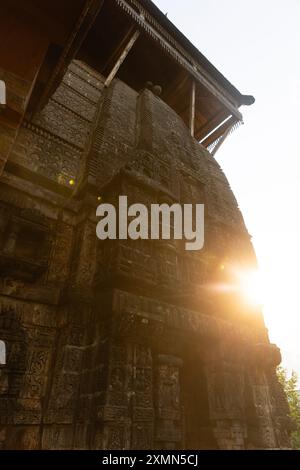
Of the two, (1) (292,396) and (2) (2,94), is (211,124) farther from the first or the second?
(1) (292,396)

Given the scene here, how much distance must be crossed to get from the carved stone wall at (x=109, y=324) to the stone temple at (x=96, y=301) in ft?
0.06

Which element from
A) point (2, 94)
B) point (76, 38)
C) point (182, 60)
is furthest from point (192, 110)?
point (2, 94)

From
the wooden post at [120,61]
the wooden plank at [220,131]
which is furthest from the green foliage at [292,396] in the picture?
the wooden post at [120,61]

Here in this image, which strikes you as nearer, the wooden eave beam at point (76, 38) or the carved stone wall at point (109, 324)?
the carved stone wall at point (109, 324)

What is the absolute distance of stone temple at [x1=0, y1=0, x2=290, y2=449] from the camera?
3.26 metres

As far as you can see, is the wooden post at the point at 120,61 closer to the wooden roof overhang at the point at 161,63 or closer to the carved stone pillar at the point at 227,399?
the wooden roof overhang at the point at 161,63

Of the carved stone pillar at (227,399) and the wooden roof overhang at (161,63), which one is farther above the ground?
the wooden roof overhang at (161,63)

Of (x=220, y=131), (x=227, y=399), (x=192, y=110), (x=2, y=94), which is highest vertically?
(x=220, y=131)

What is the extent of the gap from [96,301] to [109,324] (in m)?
0.49

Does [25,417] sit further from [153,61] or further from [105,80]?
[153,61]

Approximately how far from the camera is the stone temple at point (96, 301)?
3.26 m

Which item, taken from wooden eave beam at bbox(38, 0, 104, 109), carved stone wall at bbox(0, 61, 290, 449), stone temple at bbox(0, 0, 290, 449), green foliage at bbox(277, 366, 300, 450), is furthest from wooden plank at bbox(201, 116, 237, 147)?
green foliage at bbox(277, 366, 300, 450)

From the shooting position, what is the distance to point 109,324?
3.52 metres
